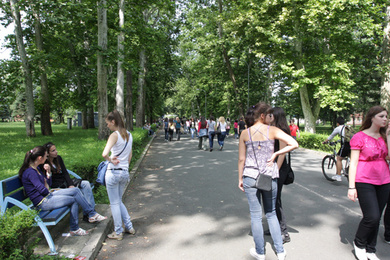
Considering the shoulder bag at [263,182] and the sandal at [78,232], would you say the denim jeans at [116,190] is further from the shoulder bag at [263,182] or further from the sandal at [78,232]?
the shoulder bag at [263,182]

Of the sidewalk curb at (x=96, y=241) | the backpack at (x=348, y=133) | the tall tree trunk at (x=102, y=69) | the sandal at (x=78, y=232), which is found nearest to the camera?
the sidewalk curb at (x=96, y=241)

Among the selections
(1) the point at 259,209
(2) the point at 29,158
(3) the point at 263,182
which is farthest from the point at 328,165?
(2) the point at 29,158

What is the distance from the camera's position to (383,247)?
395 centimetres

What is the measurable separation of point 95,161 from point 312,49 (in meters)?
20.9

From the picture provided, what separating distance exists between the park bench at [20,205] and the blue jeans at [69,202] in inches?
3.7

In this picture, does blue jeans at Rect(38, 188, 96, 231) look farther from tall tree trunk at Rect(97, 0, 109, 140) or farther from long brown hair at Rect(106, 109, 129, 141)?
tall tree trunk at Rect(97, 0, 109, 140)

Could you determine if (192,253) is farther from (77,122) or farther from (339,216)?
(77,122)

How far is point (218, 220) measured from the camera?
16.4ft

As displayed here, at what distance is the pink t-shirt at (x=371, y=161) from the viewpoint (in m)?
3.52

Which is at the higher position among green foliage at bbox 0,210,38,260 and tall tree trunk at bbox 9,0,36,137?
tall tree trunk at bbox 9,0,36,137

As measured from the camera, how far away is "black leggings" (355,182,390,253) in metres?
3.46

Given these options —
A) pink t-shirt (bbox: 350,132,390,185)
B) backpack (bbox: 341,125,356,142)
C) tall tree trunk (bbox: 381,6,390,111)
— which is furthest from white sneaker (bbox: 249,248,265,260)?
tall tree trunk (bbox: 381,6,390,111)

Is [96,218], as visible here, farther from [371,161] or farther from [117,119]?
[371,161]

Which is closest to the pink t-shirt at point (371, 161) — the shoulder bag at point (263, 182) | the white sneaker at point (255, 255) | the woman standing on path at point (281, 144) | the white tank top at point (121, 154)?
the woman standing on path at point (281, 144)
